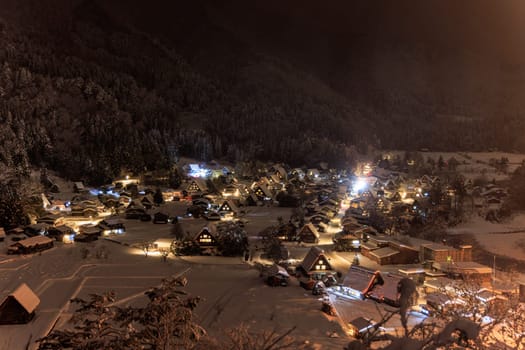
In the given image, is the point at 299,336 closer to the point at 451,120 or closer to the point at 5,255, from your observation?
the point at 5,255

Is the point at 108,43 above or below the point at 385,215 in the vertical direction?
above

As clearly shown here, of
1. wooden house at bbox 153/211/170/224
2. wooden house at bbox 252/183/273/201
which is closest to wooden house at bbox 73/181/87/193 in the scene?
wooden house at bbox 153/211/170/224

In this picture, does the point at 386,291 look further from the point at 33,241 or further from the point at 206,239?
the point at 33,241

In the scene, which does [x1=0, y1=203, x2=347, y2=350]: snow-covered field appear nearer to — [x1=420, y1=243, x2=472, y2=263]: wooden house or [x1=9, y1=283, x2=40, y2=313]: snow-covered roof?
[x1=9, y1=283, x2=40, y2=313]: snow-covered roof

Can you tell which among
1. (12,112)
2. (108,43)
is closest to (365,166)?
(12,112)

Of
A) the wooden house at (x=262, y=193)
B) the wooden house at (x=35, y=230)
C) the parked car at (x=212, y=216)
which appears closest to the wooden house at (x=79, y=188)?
Result: the wooden house at (x=35, y=230)

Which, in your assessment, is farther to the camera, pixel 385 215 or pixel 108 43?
pixel 108 43

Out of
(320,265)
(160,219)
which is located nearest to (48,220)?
(160,219)

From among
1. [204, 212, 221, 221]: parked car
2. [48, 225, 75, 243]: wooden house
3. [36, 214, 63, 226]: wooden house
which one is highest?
[204, 212, 221, 221]: parked car
